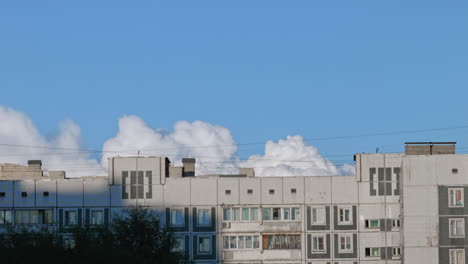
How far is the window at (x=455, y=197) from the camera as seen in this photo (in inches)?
6550

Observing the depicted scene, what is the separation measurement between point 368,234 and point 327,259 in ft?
19.1

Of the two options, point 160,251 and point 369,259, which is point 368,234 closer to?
point 369,259

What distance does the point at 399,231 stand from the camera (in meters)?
175

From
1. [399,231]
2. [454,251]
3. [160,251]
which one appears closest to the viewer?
[160,251]

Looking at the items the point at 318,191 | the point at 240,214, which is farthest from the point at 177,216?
the point at 318,191

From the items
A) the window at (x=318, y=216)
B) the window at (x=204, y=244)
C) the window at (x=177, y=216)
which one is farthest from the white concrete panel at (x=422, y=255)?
the window at (x=177, y=216)

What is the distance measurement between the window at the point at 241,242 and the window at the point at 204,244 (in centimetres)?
196

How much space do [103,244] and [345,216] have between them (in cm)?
4604

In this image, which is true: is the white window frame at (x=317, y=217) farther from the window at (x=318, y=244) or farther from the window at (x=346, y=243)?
the window at (x=346, y=243)

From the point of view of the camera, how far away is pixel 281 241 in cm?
17888

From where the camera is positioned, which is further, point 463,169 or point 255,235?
point 255,235

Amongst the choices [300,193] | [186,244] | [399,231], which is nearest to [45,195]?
[186,244]

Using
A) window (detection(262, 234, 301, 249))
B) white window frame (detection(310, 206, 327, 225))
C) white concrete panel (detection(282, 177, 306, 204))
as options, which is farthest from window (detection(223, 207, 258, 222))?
white window frame (detection(310, 206, 327, 225))

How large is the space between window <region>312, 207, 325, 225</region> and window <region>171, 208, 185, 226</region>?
16.1 metres
